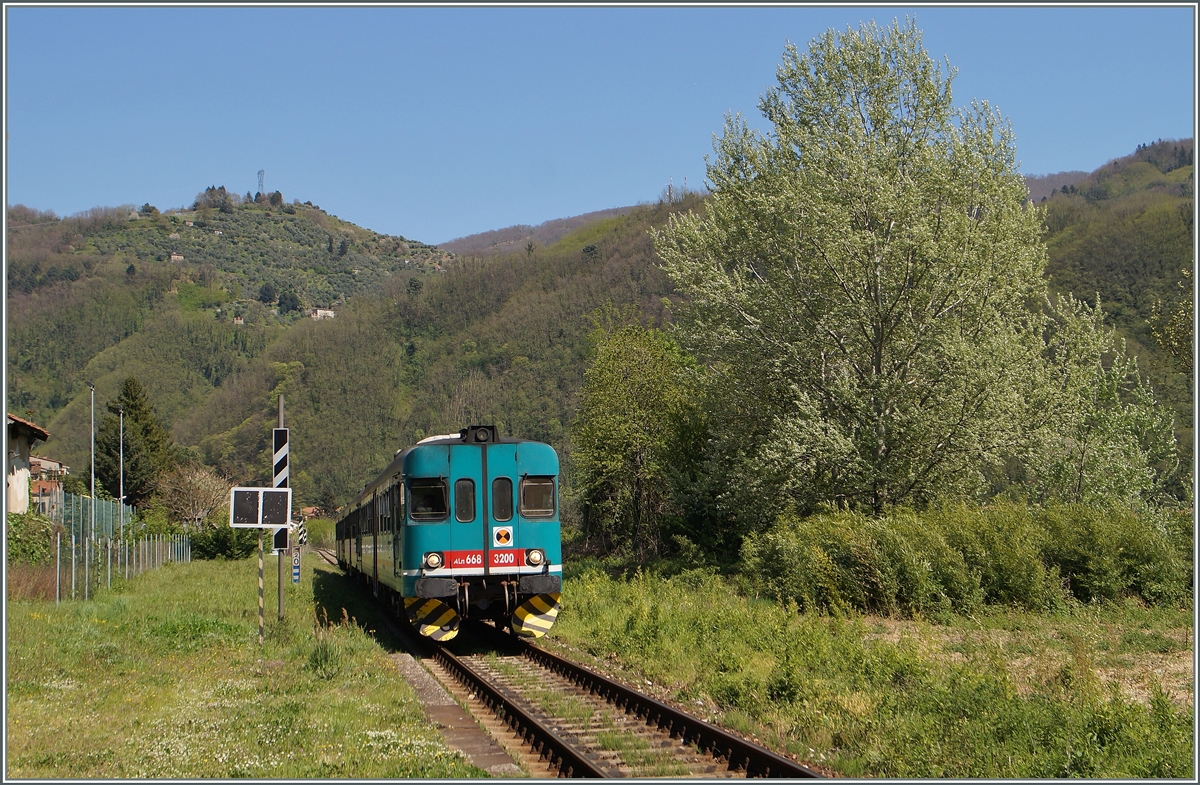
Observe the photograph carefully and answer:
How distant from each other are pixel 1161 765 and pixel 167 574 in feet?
113

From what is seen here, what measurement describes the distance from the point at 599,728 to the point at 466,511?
6017 millimetres

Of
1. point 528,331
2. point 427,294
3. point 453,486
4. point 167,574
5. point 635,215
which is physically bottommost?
point 167,574

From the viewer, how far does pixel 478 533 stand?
14.6 m

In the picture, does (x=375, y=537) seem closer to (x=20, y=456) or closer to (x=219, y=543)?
(x=20, y=456)

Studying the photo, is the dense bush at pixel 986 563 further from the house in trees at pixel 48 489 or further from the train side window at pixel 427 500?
the house in trees at pixel 48 489

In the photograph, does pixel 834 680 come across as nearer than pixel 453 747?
No

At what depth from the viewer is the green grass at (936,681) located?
7352 millimetres

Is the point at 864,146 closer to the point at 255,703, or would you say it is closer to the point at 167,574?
the point at 255,703

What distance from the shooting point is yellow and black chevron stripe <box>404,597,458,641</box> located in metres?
14.7

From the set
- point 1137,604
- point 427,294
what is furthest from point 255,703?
point 427,294

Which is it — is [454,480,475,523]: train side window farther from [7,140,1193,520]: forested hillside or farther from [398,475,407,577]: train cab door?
[7,140,1193,520]: forested hillside

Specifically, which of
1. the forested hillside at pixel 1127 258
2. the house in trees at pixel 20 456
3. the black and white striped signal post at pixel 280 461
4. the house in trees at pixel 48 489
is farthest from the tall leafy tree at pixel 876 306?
the forested hillside at pixel 1127 258

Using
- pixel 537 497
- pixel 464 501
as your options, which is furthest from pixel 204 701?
pixel 537 497

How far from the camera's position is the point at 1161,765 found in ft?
22.9
